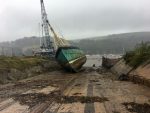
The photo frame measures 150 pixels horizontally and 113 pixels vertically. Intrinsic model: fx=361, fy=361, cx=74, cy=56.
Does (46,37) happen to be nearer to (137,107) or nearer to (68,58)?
(68,58)

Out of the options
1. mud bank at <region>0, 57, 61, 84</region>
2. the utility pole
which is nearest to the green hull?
mud bank at <region>0, 57, 61, 84</region>

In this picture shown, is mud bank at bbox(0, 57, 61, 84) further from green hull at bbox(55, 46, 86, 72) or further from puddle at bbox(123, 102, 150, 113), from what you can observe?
puddle at bbox(123, 102, 150, 113)

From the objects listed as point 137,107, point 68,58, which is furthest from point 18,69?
point 137,107

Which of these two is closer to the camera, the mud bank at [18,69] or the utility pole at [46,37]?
the mud bank at [18,69]

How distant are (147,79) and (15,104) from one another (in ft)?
48.2

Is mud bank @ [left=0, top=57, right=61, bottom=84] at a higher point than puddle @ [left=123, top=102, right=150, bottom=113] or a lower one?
lower

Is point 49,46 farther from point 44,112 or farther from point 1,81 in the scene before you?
point 44,112

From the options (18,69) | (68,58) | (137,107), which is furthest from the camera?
(68,58)

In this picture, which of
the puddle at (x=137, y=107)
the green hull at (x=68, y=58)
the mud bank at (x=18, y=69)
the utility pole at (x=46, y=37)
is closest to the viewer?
the puddle at (x=137, y=107)

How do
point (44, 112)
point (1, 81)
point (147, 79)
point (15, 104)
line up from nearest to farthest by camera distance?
point (44, 112), point (15, 104), point (147, 79), point (1, 81)

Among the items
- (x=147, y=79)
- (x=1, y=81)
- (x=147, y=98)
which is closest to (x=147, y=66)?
(x=147, y=79)

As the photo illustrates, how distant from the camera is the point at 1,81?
46.3 metres

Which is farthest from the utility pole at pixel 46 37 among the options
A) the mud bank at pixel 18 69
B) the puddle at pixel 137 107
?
the puddle at pixel 137 107

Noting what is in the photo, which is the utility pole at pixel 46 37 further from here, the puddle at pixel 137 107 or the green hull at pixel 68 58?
the puddle at pixel 137 107
